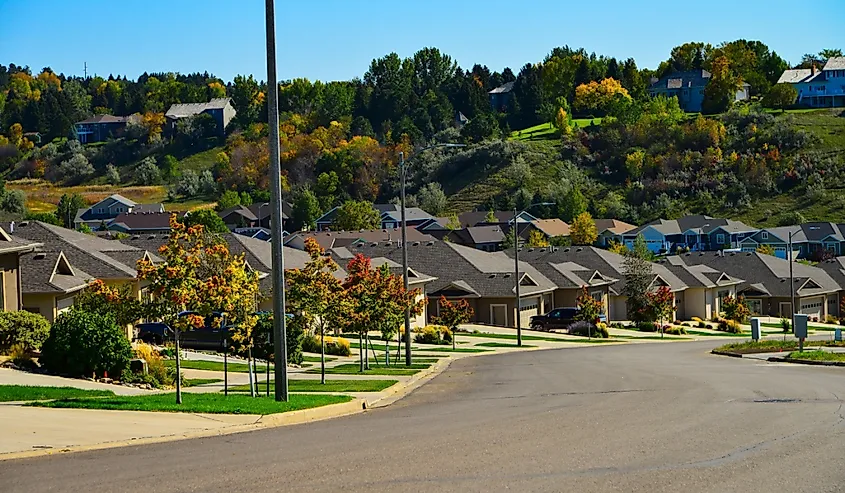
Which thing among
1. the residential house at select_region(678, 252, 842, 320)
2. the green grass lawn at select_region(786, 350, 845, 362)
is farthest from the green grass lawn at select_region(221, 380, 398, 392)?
the residential house at select_region(678, 252, 842, 320)

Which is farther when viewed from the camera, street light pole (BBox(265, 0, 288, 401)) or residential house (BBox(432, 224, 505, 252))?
residential house (BBox(432, 224, 505, 252))

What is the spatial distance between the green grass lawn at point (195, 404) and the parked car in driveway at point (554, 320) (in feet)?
161

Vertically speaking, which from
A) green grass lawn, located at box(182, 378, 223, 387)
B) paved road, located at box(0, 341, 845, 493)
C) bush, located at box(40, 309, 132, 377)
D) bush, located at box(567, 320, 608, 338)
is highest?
bush, located at box(40, 309, 132, 377)

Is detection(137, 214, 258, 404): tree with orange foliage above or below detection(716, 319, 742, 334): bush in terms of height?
above

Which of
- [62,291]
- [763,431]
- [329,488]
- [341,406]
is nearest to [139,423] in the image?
[341,406]

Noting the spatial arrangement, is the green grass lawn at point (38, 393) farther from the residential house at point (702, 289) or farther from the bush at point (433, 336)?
the residential house at point (702, 289)

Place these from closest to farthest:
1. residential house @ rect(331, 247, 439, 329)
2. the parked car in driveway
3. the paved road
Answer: the paved road
residential house @ rect(331, 247, 439, 329)
the parked car in driveway

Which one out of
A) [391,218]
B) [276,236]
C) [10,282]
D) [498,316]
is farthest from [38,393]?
[391,218]

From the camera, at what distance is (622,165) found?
538ft

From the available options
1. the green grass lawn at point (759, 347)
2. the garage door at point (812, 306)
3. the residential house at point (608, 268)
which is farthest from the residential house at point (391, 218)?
the green grass lawn at point (759, 347)

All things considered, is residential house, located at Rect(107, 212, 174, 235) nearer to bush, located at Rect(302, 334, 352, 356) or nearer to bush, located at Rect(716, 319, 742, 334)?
bush, located at Rect(716, 319, 742, 334)

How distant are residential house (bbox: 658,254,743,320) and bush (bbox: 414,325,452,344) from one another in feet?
110

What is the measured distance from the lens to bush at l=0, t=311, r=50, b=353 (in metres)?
28.0

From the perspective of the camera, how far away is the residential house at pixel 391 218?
147m
